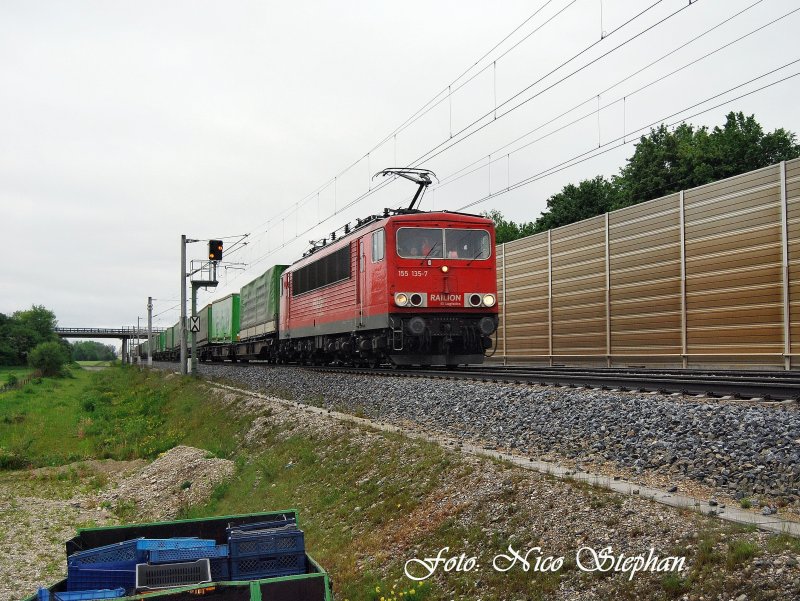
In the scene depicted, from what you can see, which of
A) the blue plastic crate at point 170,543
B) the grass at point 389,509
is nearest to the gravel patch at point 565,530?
the grass at point 389,509

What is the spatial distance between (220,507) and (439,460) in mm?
5876

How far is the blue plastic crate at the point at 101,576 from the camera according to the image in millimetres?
4806

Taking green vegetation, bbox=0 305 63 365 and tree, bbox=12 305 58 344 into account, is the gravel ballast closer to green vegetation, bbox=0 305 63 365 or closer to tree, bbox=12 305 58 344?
green vegetation, bbox=0 305 63 365

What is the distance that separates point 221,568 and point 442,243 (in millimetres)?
12883

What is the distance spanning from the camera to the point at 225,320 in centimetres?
4681

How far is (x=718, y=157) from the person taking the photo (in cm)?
4250

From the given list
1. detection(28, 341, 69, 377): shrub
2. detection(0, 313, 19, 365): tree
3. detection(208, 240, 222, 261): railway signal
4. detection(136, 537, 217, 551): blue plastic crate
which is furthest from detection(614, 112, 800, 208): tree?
detection(0, 313, 19, 365): tree

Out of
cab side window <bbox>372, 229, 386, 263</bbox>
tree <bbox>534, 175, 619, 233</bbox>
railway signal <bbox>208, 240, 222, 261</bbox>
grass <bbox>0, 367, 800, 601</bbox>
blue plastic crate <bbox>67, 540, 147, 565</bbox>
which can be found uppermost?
tree <bbox>534, 175, 619, 233</bbox>

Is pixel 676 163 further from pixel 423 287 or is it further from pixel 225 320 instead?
pixel 423 287

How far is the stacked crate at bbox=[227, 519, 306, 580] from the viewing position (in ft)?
17.3

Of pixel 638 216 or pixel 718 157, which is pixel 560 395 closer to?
pixel 638 216

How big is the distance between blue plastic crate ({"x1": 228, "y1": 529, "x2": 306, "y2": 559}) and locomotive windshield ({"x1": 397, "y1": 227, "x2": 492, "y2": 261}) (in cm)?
1194

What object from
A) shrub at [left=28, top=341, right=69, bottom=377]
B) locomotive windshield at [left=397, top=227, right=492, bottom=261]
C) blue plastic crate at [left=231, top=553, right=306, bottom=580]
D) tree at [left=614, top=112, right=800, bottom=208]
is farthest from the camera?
shrub at [left=28, top=341, right=69, bottom=377]

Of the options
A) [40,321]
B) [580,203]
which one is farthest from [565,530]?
[40,321]
